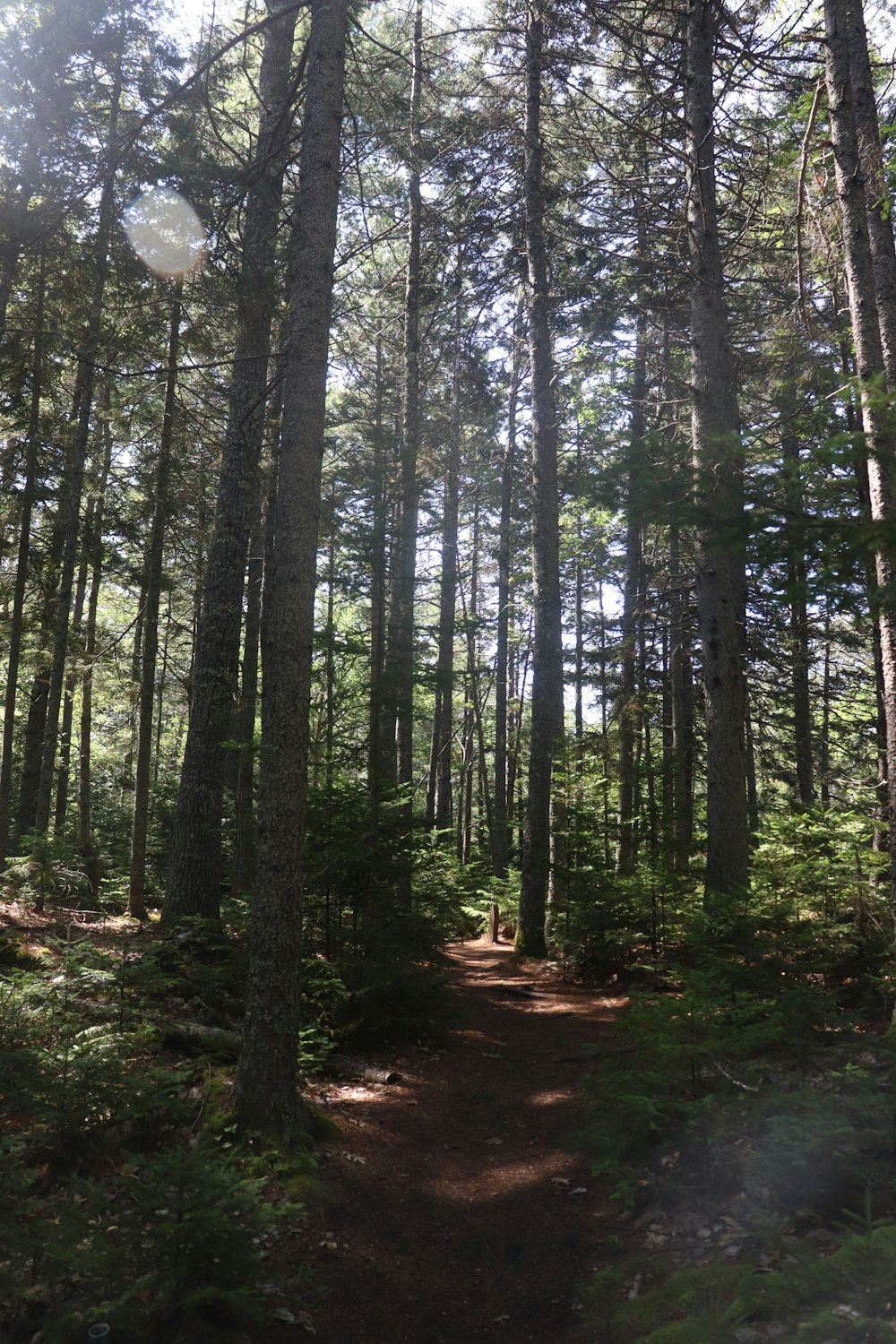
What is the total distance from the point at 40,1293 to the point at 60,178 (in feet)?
33.6

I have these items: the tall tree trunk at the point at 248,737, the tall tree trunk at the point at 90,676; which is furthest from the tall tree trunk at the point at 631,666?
the tall tree trunk at the point at 90,676

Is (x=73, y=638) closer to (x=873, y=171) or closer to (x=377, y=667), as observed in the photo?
(x=377, y=667)

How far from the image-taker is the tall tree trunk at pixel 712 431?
920 centimetres

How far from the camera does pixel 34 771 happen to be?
16469mm

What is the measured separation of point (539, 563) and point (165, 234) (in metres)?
7.31

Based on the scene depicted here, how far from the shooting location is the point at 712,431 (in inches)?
352

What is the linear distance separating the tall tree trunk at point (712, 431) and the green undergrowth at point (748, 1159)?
8.72 feet

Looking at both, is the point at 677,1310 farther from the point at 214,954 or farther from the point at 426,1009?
the point at 214,954

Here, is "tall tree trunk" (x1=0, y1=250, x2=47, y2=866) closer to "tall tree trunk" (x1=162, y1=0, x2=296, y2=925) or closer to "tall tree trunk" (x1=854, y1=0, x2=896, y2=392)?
"tall tree trunk" (x1=162, y1=0, x2=296, y2=925)

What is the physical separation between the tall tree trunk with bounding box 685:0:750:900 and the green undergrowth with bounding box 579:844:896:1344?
8.72 feet

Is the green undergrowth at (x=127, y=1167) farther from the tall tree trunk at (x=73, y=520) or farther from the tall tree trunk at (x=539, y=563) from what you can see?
the tall tree trunk at (x=539, y=563)

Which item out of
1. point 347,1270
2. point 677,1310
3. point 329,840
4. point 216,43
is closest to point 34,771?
point 329,840

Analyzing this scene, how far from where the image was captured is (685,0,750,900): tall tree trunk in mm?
9195

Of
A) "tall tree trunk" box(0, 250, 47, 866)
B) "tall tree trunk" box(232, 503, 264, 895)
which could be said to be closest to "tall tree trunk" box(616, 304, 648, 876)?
"tall tree trunk" box(232, 503, 264, 895)
